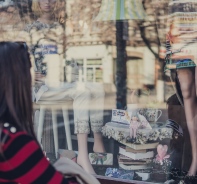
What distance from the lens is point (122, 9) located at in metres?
3.88

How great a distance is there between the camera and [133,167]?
12.4ft

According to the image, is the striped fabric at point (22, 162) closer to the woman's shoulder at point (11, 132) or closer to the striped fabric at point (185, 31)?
the woman's shoulder at point (11, 132)

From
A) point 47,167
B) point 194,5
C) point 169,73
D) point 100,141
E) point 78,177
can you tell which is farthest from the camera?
point 100,141

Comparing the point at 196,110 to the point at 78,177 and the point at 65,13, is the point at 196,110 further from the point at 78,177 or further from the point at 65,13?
the point at 78,177

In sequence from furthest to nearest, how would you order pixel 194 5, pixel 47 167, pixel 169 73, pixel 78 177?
pixel 169 73
pixel 194 5
pixel 78 177
pixel 47 167

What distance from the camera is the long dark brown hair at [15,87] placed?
146 cm

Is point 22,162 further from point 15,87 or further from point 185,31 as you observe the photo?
point 185,31

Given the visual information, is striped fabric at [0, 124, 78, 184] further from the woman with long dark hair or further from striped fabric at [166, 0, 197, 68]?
striped fabric at [166, 0, 197, 68]

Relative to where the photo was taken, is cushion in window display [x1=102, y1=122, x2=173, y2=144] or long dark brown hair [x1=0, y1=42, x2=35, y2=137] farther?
cushion in window display [x1=102, y1=122, x2=173, y2=144]

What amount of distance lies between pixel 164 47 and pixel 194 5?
1.86 ft

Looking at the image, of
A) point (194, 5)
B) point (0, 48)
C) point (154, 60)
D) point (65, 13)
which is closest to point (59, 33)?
point (65, 13)

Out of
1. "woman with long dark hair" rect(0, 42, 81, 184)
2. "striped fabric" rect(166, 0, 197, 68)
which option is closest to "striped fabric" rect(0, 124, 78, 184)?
"woman with long dark hair" rect(0, 42, 81, 184)

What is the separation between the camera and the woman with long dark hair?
4.48 feet

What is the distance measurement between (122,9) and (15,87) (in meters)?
2.58
